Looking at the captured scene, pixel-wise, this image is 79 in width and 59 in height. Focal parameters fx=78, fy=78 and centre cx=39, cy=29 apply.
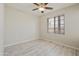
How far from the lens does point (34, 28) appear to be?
443 cm

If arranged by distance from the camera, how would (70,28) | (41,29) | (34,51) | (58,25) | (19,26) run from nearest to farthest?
(34,51) < (70,28) < (58,25) < (19,26) < (41,29)

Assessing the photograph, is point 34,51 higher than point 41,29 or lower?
lower

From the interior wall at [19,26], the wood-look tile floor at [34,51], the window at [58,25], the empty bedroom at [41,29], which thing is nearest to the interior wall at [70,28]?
the empty bedroom at [41,29]

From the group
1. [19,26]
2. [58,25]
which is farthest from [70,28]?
[19,26]

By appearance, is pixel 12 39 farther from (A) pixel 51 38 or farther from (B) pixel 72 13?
(B) pixel 72 13

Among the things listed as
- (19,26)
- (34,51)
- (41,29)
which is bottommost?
(34,51)

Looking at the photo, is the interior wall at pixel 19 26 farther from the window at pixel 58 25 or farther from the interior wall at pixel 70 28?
the window at pixel 58 25

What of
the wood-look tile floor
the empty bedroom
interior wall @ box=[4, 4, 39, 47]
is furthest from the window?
interior wall @ box=[4, 4, 39, 47]

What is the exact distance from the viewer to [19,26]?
12.1 feet

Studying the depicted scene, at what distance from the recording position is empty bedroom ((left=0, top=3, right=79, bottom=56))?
2.76 metres

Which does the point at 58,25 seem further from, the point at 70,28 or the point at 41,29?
the point at 41,29

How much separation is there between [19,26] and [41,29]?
4.21ft

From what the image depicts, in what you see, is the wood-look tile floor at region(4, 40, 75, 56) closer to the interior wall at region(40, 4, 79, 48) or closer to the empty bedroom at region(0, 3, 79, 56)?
the empty bedroom at region(0, 3, 79, 56)

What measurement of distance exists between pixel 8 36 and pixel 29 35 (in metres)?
1.27
